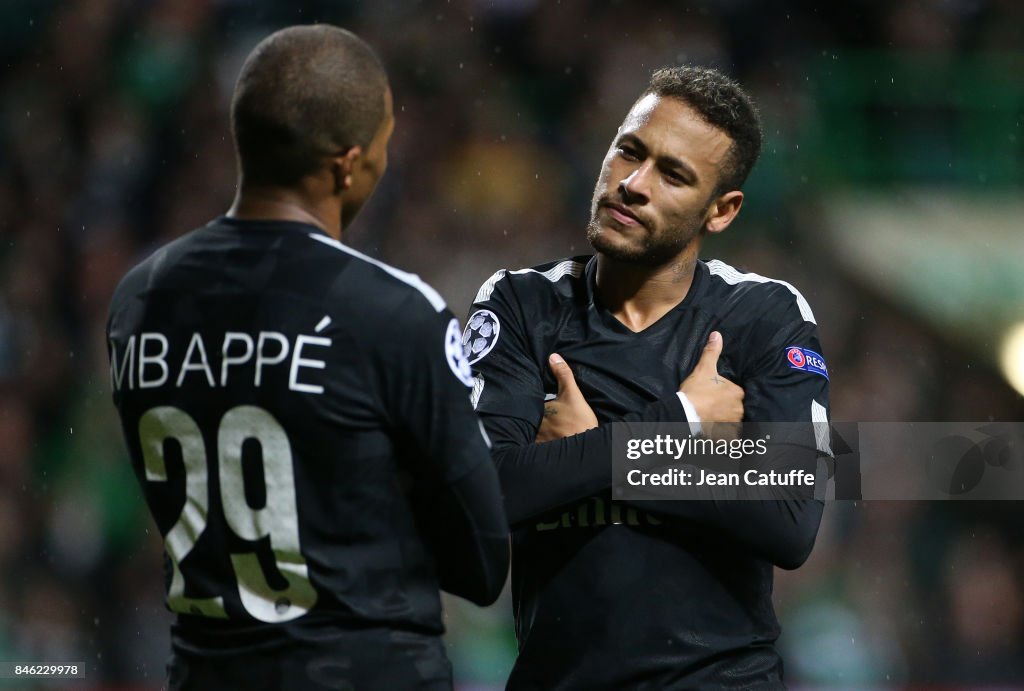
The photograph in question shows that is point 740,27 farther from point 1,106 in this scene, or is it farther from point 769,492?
point 769,492

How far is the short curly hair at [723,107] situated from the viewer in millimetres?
2674

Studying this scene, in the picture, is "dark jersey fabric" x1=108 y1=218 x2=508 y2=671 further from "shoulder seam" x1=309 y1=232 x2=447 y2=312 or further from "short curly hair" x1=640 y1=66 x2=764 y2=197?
"short curly hair" x1=640 y1=66 x2=764 y2=197

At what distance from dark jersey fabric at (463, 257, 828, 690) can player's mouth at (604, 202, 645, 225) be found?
20 centimetres

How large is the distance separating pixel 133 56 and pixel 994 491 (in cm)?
489

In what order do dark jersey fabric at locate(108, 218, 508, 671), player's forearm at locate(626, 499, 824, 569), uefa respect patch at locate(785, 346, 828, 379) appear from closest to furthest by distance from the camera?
dark jersey fabric at locate(108, 218, 508, 671)
player's forearm at locate(626, 499, 824, 569)
uefa respect patch at locate(785, 346, 828, 379)

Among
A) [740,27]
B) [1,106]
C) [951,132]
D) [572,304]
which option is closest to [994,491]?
[951,132]

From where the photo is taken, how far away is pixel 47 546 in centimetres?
579

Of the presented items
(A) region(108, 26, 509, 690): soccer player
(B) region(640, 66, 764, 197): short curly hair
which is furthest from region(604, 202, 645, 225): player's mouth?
(A) region(108, 26, 509, 690): soccer player

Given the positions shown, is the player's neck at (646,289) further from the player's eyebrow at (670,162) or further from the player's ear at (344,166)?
the player's ear at (344,166)

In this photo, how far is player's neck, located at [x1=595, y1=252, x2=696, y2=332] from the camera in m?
2.66

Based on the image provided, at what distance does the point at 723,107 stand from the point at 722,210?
9.2 inches

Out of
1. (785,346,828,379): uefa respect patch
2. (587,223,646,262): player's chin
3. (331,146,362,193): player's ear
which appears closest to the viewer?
(331,146,362,193): player's ear

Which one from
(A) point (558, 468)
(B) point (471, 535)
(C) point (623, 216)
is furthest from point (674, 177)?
(B) point (471, 535)

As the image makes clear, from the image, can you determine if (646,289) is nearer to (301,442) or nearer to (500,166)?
(301,442)
